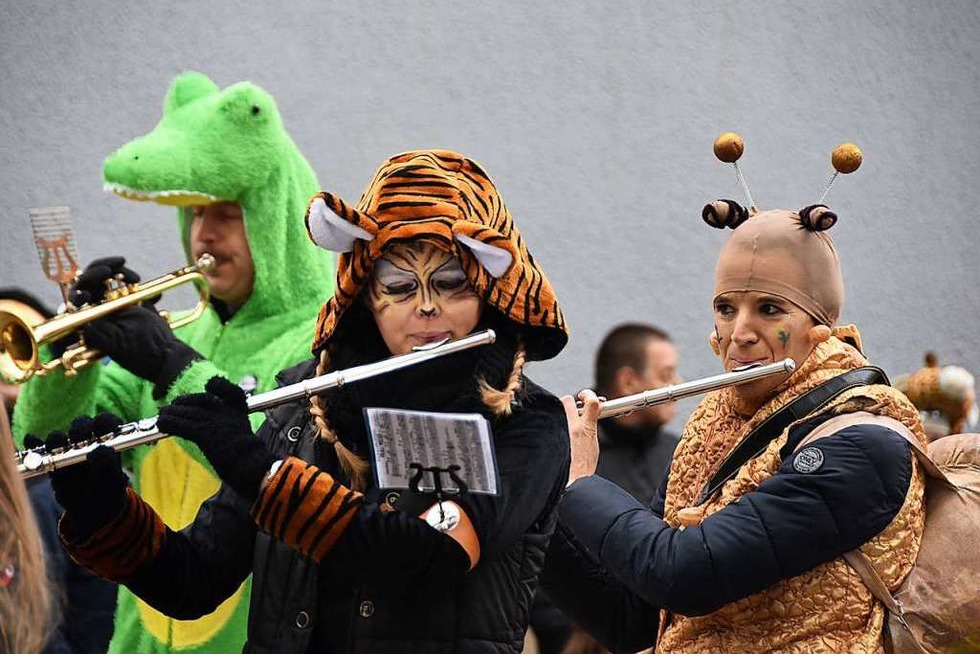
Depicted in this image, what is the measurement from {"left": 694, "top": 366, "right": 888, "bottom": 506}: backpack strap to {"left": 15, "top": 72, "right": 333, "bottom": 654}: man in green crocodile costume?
116cm

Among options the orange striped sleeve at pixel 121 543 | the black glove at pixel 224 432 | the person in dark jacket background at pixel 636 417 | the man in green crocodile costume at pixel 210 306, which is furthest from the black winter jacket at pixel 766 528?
the person in dark jacket background at pixel 636 417

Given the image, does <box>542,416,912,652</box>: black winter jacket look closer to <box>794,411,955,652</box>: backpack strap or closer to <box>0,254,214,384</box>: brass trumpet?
<box>794,411,955,652</box>: backpack strap

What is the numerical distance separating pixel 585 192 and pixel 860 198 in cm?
115

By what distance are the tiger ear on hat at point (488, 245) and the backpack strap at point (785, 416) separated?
566mm

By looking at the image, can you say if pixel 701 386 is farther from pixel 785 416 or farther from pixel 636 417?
pixel 636 417

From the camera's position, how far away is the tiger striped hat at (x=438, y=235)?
3002 millimetres

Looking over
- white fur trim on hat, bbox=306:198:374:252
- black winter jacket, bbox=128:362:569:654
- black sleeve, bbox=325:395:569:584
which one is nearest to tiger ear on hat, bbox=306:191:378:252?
white fur trim on hat, bbox=306:198:374:252

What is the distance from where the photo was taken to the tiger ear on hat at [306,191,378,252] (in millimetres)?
2994

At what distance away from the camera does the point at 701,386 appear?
3.18 metres

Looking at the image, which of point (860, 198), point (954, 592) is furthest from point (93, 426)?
point (860, 198)

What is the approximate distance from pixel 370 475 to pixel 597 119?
11.9ft

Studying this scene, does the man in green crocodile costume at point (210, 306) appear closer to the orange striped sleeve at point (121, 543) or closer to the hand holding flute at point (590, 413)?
the orange striped sleeve at point (121, 543)

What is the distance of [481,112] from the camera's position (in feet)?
20.8

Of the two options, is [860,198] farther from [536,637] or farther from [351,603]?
[351,603]
